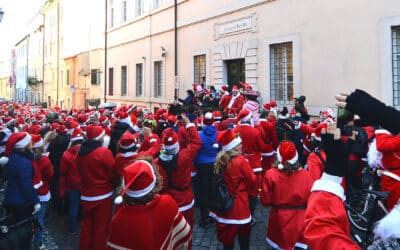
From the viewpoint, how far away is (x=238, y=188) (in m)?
5.02

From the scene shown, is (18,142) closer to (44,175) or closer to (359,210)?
(44,175)

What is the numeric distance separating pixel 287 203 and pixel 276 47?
11.2 meters

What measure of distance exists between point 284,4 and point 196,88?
14.8 ft

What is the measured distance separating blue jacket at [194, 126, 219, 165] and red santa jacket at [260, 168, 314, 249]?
2.57 metres

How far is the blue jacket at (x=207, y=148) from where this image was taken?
7.16m

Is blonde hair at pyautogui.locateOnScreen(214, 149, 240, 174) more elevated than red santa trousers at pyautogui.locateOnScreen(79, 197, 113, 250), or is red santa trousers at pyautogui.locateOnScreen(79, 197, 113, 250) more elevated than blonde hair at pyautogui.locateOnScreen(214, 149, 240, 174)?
blonde hair at pyautogui.locateOnScreen(214, 149, 240, 174)

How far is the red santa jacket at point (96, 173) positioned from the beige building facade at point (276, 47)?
27.8 feet

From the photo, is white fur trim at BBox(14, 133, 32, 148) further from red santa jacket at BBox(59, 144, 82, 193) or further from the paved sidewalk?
the paved sidewalk

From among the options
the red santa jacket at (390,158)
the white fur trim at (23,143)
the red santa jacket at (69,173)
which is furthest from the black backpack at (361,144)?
the white fur trim at (23,143)

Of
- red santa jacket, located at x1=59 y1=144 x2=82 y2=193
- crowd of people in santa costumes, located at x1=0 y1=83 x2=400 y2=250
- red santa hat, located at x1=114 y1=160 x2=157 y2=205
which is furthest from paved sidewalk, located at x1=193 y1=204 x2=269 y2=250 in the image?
red santa hat, located at x1=114 y1=160 x2=157 y2=205

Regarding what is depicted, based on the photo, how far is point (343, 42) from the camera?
12070mm

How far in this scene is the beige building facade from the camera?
1117 centimetres

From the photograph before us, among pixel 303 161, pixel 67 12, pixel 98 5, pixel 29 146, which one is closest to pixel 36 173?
pixel 29 146

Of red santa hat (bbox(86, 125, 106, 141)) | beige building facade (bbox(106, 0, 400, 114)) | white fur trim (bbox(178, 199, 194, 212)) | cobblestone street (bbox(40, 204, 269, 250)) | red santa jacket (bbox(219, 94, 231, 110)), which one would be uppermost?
beige building facade (bbox(106, 0, 400, 114))
